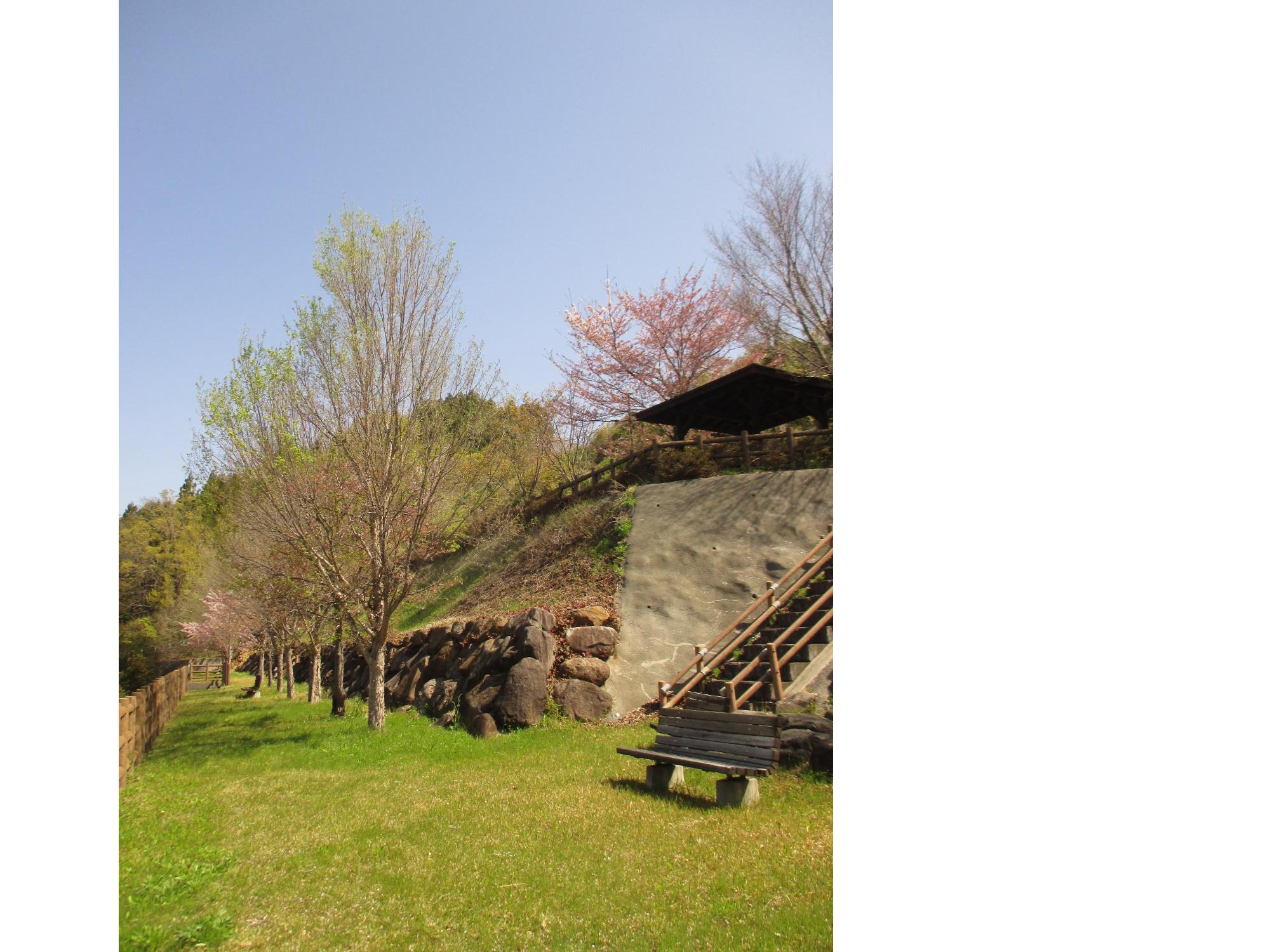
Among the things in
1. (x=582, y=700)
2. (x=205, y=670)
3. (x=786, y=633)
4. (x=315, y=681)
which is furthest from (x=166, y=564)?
(x=786, y=633)

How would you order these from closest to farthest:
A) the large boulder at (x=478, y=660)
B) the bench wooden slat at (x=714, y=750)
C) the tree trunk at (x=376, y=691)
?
the bench wooden slat at (x=714, y=750)
the tree trunk at (x=376, y=691)
the large boulder at (x=478, y=660)

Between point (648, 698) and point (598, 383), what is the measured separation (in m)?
14.0

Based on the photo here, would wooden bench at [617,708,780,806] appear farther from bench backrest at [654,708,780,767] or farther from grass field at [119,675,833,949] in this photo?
grass field at [119,675,833,949]

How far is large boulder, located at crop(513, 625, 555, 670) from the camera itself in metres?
9.86

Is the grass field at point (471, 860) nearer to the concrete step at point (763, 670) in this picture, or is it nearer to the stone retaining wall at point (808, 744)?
the stone retaining wall at point (808, 744)

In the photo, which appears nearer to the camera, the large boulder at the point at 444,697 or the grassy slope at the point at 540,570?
the large boulder at the point at 444,697

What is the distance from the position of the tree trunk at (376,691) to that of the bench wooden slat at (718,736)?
5.15m

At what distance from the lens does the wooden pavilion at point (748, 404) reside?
585 inches

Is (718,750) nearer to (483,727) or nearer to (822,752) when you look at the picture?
(822,752)

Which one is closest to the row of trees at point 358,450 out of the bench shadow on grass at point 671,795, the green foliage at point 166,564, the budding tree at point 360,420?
the budding tree at point 360,420

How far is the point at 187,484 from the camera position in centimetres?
3014

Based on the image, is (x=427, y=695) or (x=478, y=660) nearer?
(x=478, y=660)

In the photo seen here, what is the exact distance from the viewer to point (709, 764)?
16.9ft

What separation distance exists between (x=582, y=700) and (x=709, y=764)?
458cm
